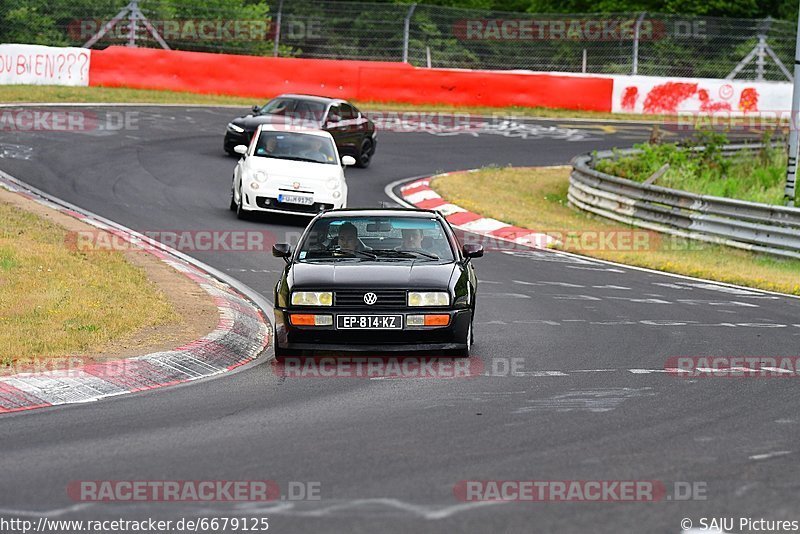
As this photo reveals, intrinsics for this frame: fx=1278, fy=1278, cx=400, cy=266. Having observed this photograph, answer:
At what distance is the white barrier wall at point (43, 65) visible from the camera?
34.0 m

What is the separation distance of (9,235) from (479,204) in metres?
10.7

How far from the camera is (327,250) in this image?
1141cm

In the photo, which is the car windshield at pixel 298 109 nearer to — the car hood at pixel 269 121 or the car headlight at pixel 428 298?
the car hood at pixel 269 121

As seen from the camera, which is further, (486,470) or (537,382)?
(537,382)

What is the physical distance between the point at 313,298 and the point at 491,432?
9.61 feet

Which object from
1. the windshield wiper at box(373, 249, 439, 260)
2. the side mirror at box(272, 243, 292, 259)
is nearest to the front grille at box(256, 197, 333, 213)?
the side mirror at box(272, 243, 292, 259)

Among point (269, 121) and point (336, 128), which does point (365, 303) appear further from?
point (336, 128)

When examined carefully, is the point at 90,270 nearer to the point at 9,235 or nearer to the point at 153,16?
the point at 9,235

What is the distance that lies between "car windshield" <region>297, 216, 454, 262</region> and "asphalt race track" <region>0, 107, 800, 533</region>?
1.02 meters

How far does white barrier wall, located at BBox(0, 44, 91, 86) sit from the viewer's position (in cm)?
3403

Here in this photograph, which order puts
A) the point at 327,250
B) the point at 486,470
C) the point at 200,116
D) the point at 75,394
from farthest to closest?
the point at 200,116 < the point at 327,250 < the point at 75,394 < the point at 486,470

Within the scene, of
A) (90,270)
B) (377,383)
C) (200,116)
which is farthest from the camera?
(200,116)

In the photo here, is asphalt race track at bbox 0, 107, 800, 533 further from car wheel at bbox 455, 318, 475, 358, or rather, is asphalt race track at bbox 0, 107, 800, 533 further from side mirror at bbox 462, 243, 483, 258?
side mirror at bbox 462, 243, 483, 258

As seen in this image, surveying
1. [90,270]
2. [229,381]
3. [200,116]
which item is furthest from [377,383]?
[200,116]
